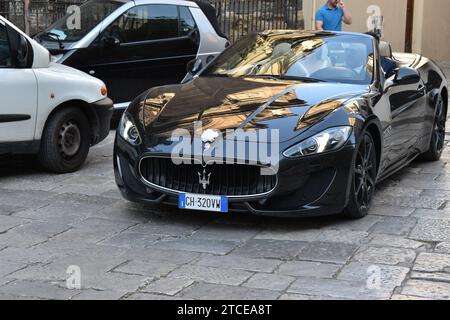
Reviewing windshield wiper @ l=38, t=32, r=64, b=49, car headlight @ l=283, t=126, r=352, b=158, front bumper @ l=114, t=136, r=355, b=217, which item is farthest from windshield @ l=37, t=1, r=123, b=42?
car headlight @ l=283, t=126, r=352, b=158

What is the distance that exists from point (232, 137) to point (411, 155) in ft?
8.73

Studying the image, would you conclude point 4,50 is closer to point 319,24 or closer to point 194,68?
point 194,68

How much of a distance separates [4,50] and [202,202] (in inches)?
112

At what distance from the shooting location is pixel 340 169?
5.93 m

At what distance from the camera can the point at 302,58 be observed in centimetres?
733

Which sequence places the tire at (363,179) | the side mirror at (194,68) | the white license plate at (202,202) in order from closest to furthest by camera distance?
the white license plate at (202,202) < the tire at (363,179) < the side mirror at (194,68)

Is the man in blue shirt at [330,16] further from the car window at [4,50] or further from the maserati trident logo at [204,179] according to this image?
the maserati trident logo at [204,179]

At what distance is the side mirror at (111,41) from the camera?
1015cm

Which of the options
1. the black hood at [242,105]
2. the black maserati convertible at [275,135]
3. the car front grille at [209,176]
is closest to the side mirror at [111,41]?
the black maserati convertible at [275,135]

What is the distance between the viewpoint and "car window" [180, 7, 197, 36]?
437 inches

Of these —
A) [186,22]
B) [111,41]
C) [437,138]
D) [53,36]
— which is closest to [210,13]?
[186,22]

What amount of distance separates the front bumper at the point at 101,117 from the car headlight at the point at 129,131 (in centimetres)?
171

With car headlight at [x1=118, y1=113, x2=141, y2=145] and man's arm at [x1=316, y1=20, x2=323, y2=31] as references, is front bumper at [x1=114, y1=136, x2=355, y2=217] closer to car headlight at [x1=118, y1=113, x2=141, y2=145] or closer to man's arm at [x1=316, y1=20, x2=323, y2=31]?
car headlight at [x1=118, y1=113, x2=141, y2=145]
